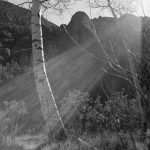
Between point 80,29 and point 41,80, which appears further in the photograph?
point 80,29

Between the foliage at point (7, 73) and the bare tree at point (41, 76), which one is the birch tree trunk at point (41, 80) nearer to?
the bare tree at point (41, 76)

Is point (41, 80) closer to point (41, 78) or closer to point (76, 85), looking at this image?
point (41, 78)

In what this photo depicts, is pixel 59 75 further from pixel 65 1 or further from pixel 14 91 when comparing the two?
pixel 65 1

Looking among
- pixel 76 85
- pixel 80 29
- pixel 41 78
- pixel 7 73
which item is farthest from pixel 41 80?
pixel 80 29

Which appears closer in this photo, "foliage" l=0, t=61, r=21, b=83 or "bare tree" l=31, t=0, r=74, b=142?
"bare tree" l=31, t=0, r=74, b=142

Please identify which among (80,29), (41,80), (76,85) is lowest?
(76,85)

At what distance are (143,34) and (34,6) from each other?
4.73m

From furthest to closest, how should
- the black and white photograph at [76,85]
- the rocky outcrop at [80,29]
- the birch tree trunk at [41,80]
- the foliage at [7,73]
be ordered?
the rocky outcrop at [80,29] → the foliage at [7,73] → the birch tree trunk at [41,80] → the black and white photograph at [76,85]

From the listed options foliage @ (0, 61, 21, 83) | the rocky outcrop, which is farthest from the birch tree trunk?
the rocky outcrop

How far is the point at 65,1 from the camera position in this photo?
7.36 metres

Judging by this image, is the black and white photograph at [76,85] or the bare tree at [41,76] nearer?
the black and white photograph at [76,85]

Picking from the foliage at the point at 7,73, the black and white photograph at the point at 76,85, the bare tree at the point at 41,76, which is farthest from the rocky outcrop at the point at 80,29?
the bare tree at the point at 41,76

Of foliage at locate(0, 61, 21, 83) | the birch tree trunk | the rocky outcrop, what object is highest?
the rocky outcrop

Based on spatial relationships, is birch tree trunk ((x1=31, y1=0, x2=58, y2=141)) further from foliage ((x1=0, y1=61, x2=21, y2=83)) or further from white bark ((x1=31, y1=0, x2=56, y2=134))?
foliage ((x1=0, y1=61, x2=21, y2=83))
